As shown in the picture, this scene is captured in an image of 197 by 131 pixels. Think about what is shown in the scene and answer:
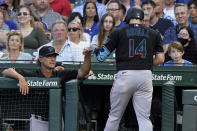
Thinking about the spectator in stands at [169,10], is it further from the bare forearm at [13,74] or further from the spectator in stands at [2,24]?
the bare forearm at [13,74]

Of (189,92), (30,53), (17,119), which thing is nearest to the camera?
(189,92)

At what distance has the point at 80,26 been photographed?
9.28 meters

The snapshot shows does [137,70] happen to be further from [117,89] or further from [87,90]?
[87,90]

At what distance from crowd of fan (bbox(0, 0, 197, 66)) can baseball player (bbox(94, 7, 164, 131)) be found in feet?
4.19

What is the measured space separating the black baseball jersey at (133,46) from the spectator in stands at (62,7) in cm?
523

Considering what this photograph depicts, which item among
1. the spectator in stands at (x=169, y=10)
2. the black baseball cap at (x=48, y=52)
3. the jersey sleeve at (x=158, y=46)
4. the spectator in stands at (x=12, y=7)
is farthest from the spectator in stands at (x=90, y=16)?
the jersey sleeve at (x=158, y=46)

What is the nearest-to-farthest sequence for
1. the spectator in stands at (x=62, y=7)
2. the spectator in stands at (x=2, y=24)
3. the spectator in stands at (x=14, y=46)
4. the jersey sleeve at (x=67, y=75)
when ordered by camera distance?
the jersey sleeve at (x=67, y=75), the spectator in stands at (x=14, y=46), the spectator in stands at (x=2, y=24), the spectator in stands at (x=62, y=7)

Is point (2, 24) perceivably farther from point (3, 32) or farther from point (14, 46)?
point (14, 46)

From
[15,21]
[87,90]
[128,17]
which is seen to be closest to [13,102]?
[87,90]

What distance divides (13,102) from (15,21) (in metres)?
4.35

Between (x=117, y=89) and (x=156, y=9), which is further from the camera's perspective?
(x=156, y=9)

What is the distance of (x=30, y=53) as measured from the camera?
9078 mm

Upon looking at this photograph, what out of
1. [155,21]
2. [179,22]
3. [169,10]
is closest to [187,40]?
[179,22]

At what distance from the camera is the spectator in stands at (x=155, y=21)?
401 inches
